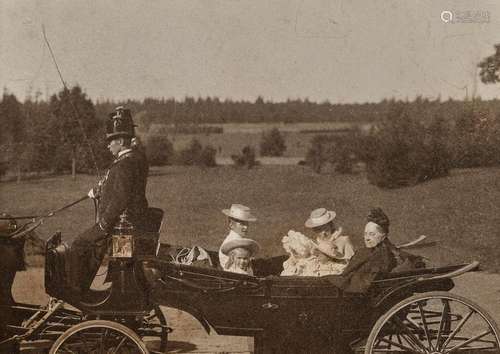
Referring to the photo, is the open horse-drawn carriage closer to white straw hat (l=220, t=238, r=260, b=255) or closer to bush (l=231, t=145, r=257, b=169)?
white straw hat (l=220, t=238, r=260, b=255)

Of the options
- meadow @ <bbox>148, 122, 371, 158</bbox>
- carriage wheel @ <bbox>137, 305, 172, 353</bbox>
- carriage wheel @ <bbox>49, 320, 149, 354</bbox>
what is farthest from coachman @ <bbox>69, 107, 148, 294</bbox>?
meadow @ <bbox>148, 122, 371, 158</bbox>

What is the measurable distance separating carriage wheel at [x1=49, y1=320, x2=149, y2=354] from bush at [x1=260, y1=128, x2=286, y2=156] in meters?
6.54

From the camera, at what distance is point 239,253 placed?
440 centimetres

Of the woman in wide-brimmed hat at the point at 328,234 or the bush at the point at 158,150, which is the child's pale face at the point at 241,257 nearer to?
the woman in wide-brimmed hat at the point at 328,234

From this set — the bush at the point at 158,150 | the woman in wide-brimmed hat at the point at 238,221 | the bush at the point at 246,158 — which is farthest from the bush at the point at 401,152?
the woman in wide-brimmed hat at the point at 238,221

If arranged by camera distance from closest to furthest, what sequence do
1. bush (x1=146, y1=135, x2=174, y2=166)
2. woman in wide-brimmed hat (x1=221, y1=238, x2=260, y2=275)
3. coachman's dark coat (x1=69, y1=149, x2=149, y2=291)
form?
coachman's dark coat (x1=69, y1=149, x2=149, y2=291) < woman in wide-brimmed hat (x1=221, y1=238, x2=260, y2=275) < bush (x1=146, y1=135, x2=174, y2=166)

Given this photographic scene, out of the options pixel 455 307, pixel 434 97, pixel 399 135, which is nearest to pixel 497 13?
pixel 434 97

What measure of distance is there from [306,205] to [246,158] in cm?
149

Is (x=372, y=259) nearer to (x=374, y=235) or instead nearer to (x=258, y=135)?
(x=374, y=235)

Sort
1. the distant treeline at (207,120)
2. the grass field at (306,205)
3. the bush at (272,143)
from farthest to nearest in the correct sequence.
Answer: the bush at (272,143) → the grass field at (306,205) → the distant treeline at (207,120)

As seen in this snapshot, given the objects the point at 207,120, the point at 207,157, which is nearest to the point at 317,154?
the point at 207,157

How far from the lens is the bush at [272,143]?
10547 mm

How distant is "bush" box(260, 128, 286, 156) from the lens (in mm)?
10547

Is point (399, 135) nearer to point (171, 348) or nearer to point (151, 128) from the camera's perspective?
point (151, 128)
